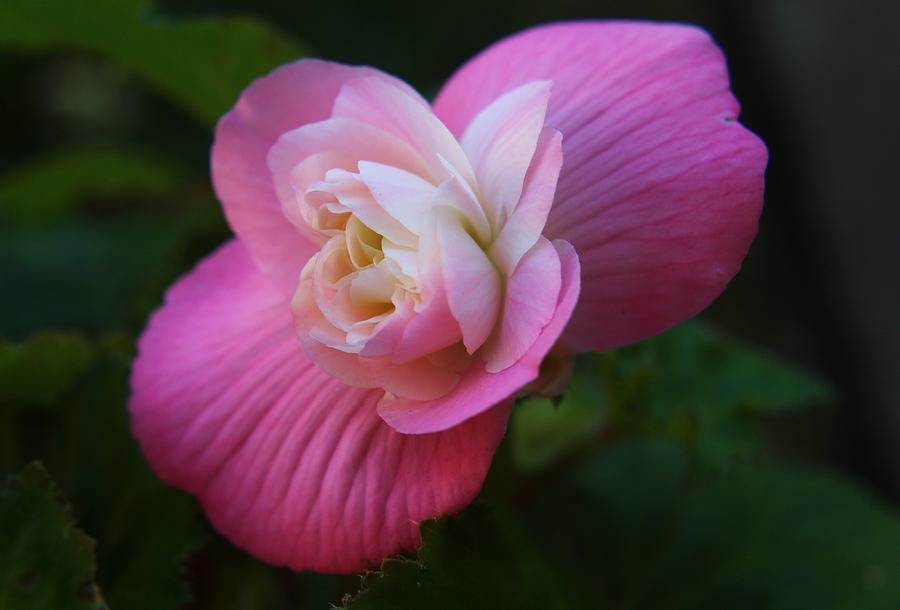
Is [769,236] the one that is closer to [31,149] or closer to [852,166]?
[852,166]

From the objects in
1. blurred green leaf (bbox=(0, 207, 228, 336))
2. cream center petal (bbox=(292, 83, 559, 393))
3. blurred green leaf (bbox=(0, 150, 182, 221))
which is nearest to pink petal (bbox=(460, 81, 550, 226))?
cream center petal (bbox=(292, 83, 559, 393))

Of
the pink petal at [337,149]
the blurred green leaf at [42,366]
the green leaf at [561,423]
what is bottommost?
the green leaf at [561,423]

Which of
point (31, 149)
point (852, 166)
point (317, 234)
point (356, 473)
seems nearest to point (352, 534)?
point (356, 473)

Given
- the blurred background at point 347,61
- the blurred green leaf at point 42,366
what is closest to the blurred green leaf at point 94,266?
the blurred background at point 347,61

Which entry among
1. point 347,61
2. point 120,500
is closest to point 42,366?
point 120,500

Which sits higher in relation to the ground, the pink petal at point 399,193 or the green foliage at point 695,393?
the pink petal at point 399,193

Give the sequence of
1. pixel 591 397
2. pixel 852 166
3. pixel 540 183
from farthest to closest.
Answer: pixel 852 166, pixel 591 397, pixel 540 183

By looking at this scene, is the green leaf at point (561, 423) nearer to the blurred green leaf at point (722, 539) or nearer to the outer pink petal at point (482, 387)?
the blurred green leaf at point (722, 539)
